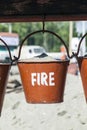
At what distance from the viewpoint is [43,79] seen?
7.51 ft

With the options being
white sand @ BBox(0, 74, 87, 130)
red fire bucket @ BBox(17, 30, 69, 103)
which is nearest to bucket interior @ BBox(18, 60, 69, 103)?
red fire bucket @ BBox(17, 30, 69, 103)

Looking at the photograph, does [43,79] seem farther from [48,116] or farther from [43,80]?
[48,116]

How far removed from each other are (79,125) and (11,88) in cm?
462

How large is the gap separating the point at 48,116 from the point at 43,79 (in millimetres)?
6002

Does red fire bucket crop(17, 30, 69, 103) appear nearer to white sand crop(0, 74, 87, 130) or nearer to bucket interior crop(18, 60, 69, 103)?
bucket interior crop(18, 60, 69, 103)

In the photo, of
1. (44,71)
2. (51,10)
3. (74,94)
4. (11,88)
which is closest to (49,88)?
(44,71)

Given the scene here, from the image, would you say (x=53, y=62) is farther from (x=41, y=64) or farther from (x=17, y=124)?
(x=17, y=124)

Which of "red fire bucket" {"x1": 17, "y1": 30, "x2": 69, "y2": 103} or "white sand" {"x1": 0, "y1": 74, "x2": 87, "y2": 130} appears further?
"white sand" {"x1": 0, "y1": 74, "x2": 87, "y2": 130}

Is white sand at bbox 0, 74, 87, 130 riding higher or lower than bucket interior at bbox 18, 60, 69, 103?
lower

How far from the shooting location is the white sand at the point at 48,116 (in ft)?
25.5

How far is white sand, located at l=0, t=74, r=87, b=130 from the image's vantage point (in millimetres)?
7762

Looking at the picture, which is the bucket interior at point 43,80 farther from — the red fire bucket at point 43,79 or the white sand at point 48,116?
the white sand at point 48,116

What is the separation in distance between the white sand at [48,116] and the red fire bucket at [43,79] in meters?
5.26

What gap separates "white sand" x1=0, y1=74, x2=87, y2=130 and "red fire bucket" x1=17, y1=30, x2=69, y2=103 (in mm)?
5259
